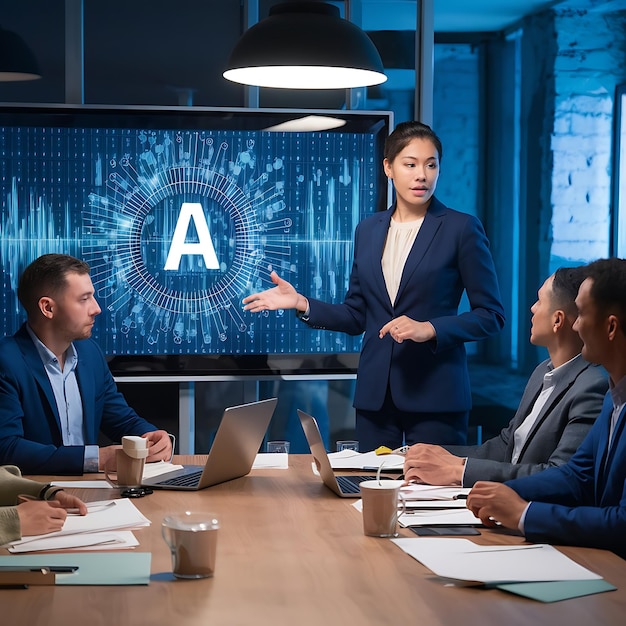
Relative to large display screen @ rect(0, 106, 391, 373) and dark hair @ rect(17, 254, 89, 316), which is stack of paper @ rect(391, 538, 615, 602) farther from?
large display screen @ rect(0, 106, 391, 373)

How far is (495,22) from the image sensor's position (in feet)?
19.2

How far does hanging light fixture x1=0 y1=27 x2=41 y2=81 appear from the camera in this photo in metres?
4.45

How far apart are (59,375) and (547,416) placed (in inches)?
55.4

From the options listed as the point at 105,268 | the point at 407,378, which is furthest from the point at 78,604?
the point at 105,268

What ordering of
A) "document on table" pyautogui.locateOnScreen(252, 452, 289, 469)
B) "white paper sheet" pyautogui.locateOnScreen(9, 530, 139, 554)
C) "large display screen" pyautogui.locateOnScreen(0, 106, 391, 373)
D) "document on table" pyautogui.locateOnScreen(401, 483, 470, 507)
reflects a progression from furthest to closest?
"large display screen" pyautogui.locateOnScreen(0, 106, 391, 373) → "document on table" pyautogui.locateOnScreen(252, 452, 289, 469) → "document on table" pyautogui.locateOnScreen(401, 483, 470, 507) → "white paper sheet" pyautogui.locateOnScreen(9, 530, 139, 554)

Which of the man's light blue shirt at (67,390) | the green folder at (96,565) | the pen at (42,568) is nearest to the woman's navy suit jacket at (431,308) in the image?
the man's light blue shirt at (67,390)

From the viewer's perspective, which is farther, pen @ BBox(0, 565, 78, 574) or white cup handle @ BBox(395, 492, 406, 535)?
white cup handle @ BBox(395, 492, 406, 535)

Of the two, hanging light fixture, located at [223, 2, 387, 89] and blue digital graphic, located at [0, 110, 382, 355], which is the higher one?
hanging light fixture, located at [223, 2, 387, 89]

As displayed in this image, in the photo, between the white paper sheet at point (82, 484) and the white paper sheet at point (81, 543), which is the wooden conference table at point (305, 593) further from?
the white paper sheet at point (82, 484)

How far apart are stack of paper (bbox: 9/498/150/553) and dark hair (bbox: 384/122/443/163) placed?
1.95 meters

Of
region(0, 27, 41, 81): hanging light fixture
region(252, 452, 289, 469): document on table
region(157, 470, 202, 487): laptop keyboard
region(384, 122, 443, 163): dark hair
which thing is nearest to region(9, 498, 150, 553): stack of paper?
region(157, 470, 202, 487): laptop keyboard

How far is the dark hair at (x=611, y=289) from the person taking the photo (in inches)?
85.0

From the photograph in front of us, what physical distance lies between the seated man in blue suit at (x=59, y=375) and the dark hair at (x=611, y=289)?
1.25 metres

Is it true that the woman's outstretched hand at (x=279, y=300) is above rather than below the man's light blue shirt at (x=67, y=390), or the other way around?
above
